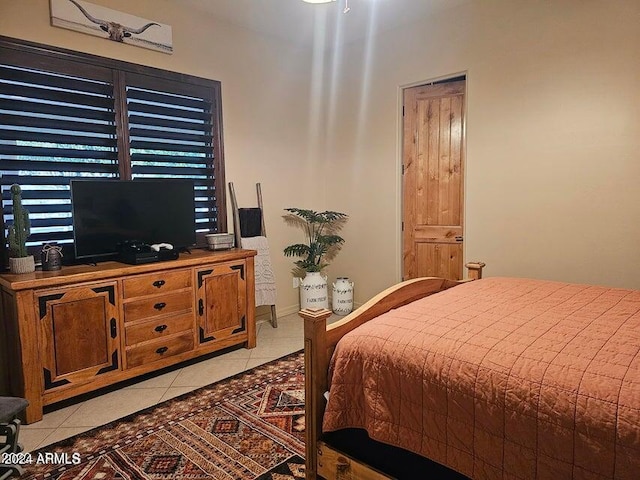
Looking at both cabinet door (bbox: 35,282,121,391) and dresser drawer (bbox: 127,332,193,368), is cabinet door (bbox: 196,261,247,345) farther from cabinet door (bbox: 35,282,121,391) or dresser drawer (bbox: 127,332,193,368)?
cabinet door (bbox: 35,282,121,391)

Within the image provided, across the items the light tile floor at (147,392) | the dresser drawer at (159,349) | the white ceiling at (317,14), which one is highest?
the white ceiling at (317,14)

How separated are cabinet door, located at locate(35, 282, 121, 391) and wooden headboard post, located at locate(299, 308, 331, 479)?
1576 millimetres

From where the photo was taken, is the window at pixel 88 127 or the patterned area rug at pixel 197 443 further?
the window at pixel 88 127

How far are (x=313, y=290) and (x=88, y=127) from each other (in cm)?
240

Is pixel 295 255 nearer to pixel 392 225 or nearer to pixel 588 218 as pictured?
pixel 392 225

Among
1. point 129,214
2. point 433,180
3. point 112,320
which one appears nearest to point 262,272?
point 129,214

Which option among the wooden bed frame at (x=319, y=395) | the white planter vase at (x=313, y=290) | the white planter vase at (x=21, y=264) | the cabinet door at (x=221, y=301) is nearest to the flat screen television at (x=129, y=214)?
the white planter vase at (x=21, y=264)

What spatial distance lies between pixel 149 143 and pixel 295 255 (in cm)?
187

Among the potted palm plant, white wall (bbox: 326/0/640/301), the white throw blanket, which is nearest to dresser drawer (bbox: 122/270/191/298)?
the white throw blanket

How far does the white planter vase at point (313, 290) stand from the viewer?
418cm

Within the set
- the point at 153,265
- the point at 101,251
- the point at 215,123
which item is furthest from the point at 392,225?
the point at 101,251

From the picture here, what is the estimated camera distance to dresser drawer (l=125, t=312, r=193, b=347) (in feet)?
8.95

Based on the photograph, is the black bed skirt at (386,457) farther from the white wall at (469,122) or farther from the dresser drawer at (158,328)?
the white wall at (469,122)

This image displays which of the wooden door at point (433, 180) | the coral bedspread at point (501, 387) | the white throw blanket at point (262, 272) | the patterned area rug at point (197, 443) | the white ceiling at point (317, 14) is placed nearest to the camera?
the coral bedspread at point (501, 387)
